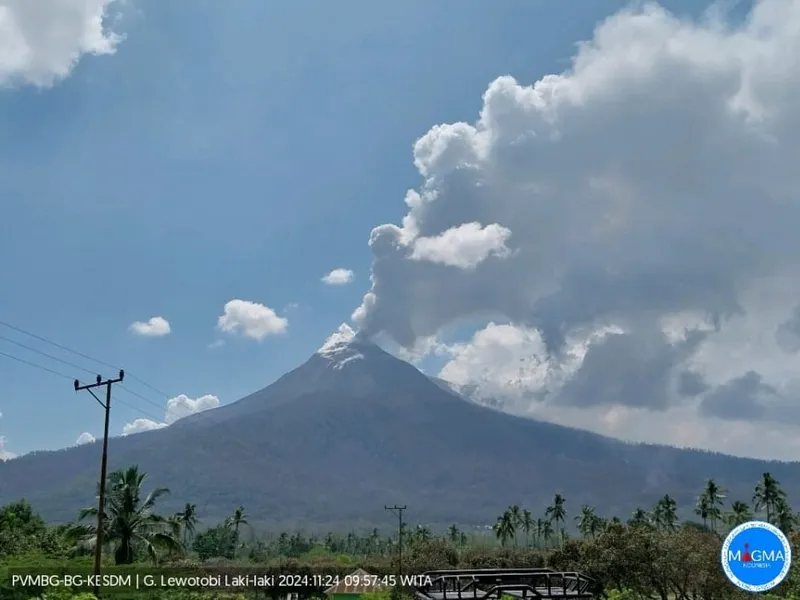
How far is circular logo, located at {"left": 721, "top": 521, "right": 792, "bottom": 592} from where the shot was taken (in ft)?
28.9

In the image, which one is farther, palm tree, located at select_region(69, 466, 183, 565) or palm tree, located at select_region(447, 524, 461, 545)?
palm tree, located at select_region(447, 524, 461, 545)

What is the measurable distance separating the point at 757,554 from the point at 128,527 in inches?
1342

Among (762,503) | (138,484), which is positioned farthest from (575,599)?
(762,503)

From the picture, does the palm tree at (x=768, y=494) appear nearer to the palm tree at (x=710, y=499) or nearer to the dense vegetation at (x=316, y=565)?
the palm tree at (x=710, y=499)

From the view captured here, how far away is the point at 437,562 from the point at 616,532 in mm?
20934

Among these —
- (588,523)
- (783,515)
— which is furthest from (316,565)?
(783,515)

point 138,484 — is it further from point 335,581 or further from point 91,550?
point 335,581

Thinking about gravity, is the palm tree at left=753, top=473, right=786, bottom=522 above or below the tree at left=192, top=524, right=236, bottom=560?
above

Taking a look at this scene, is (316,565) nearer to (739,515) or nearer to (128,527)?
(128,527)

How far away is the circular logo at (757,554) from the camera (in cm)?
882

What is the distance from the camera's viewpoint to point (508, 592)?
1489cm

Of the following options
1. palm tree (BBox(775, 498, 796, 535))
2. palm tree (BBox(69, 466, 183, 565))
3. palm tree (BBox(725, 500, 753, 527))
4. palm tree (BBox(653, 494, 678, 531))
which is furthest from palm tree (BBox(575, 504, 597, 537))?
palm tree (BBox(69, 466, 183, 565))

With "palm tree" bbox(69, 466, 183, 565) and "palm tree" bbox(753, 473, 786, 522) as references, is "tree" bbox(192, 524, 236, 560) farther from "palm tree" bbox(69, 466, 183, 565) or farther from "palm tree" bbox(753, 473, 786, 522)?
"palm tree" bbox(753, 473, 786, 522)

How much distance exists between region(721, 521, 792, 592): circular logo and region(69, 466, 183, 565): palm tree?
108 ft
